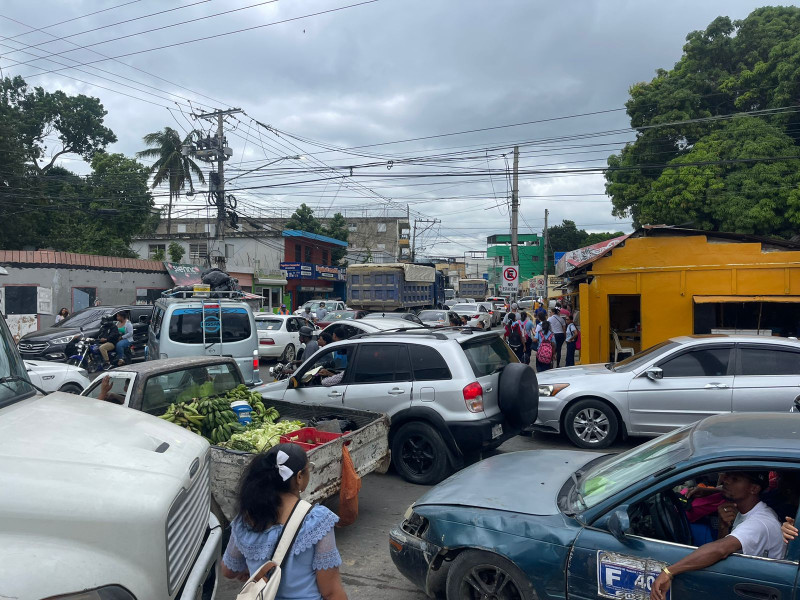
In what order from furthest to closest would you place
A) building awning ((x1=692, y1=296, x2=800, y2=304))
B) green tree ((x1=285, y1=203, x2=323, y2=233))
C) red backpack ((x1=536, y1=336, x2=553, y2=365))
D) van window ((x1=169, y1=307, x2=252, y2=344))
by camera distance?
green tree ((x1=285, y1=203, x2=323, y2=233))
red backpack ((x1=536, y1=336, x2=553, y2=365))
building awning ((x1=692, y1=296, x2=800, y2=304))
van window ((x1=169, y1=307, x2=252, y2=344))

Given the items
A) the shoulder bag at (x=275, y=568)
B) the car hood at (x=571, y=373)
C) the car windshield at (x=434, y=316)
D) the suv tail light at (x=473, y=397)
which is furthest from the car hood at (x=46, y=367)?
the car windshield at (x=434, y=316)

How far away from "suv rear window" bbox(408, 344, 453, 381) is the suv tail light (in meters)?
0.26

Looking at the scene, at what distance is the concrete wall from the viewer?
20.8 m

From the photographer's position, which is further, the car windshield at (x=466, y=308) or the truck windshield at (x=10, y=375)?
the car windshield at (x=466, y=308)

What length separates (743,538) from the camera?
9.64ft

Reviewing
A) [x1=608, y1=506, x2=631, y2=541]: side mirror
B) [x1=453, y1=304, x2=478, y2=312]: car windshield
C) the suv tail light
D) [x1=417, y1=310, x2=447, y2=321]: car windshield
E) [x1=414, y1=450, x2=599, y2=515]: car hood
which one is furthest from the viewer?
[x1=453, y1=304, x2=478, y2=312]: car windshield

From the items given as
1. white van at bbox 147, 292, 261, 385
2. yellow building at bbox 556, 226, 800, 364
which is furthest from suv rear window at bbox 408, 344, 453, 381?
yellow building at bbox 556, 226, 800, 364

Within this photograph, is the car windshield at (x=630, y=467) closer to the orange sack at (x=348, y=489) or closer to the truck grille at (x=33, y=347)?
the orange sack at (x=348, y=489)

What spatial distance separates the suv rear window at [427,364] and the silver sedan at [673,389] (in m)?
2.30

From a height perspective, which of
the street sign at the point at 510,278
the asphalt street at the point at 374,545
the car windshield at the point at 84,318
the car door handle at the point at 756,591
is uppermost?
the street sign at the point at 510,278

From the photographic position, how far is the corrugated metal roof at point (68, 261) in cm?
2092

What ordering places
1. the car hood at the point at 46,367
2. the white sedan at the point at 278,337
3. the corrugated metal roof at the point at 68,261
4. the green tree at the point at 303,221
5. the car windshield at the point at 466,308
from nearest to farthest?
the car hood at the point at 46,367
the white sedan at the point at 278,337
the corrugated metal roof at the point at 68,261
the car windshield at the point at 466,308
the green tree at the point at 303,221

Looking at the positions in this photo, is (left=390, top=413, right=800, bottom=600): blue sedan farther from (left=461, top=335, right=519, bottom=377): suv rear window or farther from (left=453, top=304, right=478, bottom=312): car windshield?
(left=453, top=304, right=478, bottom=312): car windshield

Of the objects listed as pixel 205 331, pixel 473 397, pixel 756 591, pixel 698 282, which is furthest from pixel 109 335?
pixel 756 591
